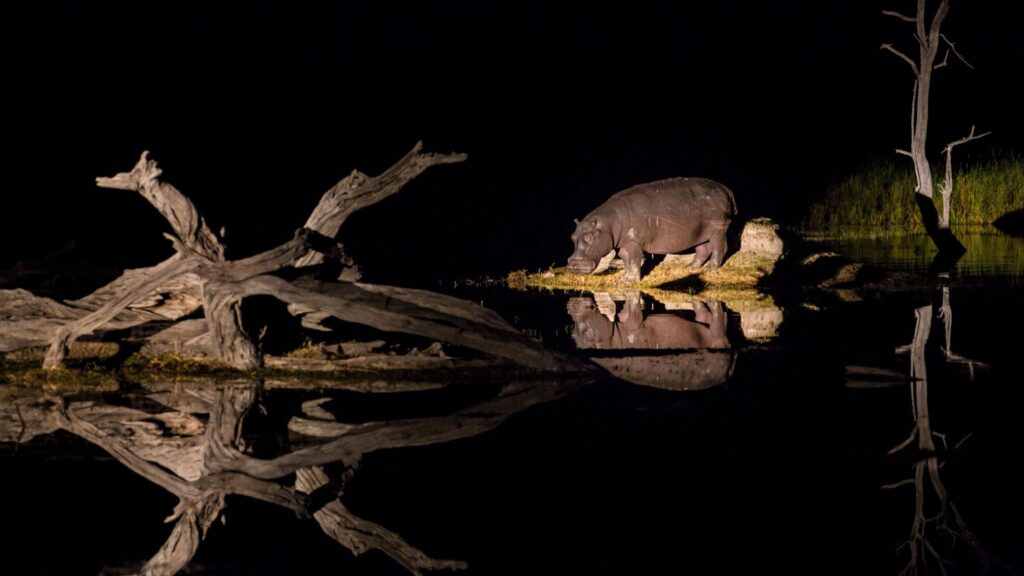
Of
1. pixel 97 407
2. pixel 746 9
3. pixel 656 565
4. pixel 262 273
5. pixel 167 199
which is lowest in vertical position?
pixel 656 565

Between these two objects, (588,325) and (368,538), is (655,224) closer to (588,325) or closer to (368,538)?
(588,325)

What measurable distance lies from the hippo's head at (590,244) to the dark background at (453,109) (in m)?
1.48

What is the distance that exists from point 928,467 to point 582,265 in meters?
9.00

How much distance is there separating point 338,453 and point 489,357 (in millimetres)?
2532

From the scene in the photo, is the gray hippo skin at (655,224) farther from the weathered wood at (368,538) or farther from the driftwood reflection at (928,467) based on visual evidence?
the weathered wood at (368,538)

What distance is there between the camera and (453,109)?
28750 mm

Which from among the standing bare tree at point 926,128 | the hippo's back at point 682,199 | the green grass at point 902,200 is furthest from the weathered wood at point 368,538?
the green grass at point 902,200

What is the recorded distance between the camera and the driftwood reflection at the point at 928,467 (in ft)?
16.7

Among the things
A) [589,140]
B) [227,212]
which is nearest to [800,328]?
[227,212]

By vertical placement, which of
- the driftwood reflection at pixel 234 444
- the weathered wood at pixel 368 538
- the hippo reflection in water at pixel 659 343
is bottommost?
the weathered wood at pixel 368 538

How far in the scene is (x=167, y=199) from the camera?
8.62 metres

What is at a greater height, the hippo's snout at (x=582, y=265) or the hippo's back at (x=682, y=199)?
the hippo's back at (x=682, y=199)

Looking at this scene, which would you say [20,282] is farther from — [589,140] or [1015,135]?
[1015,135]

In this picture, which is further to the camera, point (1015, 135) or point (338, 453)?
point (1015, 135)
